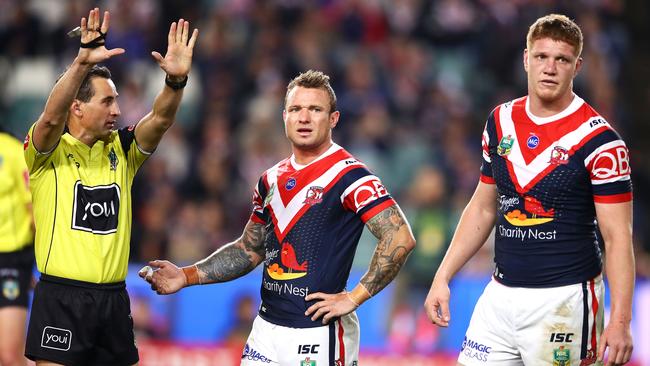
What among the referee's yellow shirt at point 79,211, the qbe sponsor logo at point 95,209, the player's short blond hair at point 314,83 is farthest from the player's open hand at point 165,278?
the player's short blond hair at point 314,83

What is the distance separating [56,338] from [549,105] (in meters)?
3.04

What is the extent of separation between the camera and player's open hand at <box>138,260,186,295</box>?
6766mm

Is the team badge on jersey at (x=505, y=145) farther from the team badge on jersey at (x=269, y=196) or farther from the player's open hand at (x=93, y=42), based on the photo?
the player's open hand at (x=93, y=42)

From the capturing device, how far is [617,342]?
5.69m

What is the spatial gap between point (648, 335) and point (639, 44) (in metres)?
5.60

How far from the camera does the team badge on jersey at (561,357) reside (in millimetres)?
5992

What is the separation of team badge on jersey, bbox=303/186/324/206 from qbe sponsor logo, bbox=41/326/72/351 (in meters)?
1.54

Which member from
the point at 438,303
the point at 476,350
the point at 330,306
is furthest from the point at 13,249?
the point at 476,350

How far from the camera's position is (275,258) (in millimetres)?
6477

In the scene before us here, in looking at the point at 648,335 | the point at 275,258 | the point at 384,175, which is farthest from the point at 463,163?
the point at 275,258

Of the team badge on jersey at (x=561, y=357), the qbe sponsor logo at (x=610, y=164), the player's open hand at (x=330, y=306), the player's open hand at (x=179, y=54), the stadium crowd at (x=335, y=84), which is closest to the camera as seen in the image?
the qbe sponsor logo at (x=610, y=164)

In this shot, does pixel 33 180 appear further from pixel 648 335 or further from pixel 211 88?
pixel 211 88

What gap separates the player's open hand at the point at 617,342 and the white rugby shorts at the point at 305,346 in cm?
144

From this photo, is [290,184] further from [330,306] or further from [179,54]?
[179,54]
